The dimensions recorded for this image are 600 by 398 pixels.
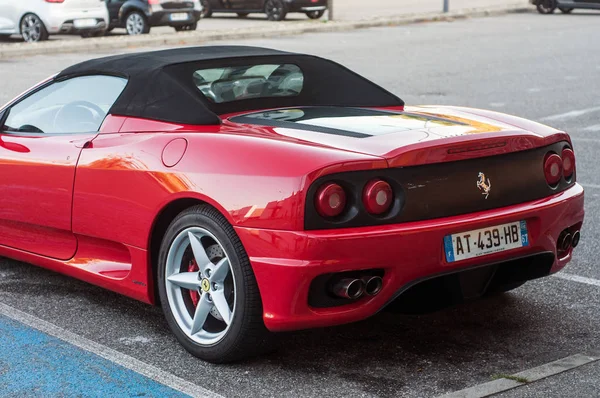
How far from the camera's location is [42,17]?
71.5ft

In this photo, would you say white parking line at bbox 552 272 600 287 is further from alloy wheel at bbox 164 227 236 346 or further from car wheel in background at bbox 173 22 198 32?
car wheel in background at bbox 173 22 198 32

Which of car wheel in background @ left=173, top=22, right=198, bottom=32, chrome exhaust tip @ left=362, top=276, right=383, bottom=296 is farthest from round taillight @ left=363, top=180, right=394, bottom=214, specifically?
car wheel in background @ left=173, top=22, right=198, bottom=32

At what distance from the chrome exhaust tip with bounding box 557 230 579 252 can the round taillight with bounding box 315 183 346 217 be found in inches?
45.5

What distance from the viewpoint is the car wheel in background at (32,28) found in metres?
21.8

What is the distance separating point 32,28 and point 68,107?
688 inches

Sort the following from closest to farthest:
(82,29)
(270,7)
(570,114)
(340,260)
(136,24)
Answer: (340,260) → (570,114) → (82,29) → (136,24) → (270,7)

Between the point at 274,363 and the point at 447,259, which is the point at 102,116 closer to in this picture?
the point at 274,363

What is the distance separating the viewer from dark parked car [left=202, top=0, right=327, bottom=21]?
27.4 m

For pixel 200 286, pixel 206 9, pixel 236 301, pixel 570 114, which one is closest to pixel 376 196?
pixel 236 301

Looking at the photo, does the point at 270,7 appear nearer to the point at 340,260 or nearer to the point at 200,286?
the point at 200,286

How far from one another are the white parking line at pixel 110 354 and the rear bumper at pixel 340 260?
0.38 meters

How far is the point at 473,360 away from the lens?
170 inches

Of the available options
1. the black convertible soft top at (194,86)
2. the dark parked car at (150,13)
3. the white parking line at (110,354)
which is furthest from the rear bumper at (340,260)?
the dark parked car at (150,13)

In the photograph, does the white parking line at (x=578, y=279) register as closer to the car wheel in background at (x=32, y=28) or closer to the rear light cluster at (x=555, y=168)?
the rear light cluster at (x=555, y=168)
